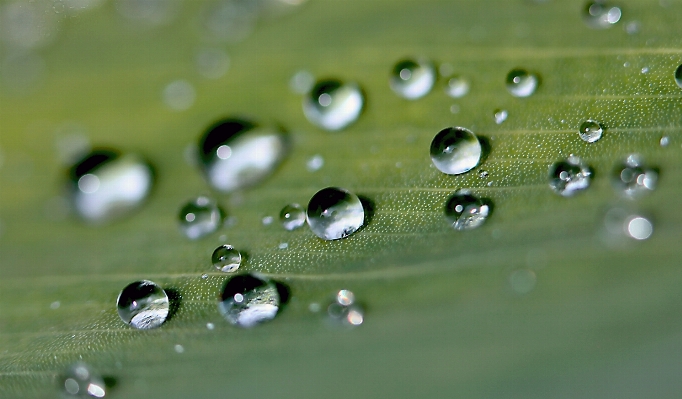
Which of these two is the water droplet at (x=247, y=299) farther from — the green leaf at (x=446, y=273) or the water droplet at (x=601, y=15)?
the water droplet at (x=601, y=15)

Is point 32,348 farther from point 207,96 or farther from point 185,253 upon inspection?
point 207,96

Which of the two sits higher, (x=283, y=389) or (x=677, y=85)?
(x=677, y=85)

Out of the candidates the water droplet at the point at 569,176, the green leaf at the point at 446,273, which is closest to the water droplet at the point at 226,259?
the green leaf at the point at 446,273

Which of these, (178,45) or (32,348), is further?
(178,45)

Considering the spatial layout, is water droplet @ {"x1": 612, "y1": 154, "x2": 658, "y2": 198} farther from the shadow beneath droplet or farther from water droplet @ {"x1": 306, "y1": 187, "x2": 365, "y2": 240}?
the shadow beneath droplet

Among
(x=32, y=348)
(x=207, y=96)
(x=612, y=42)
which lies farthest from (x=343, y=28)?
(x=32, y=348)

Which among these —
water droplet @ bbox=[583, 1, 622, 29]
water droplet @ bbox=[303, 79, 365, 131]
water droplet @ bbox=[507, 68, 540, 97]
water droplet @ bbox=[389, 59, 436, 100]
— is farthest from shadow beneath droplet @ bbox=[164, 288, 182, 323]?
water droplet @ bbox=[583, 1, 622, 29]

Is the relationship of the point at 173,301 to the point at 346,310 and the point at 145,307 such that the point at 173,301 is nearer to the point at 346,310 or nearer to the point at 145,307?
the point at 145,307
